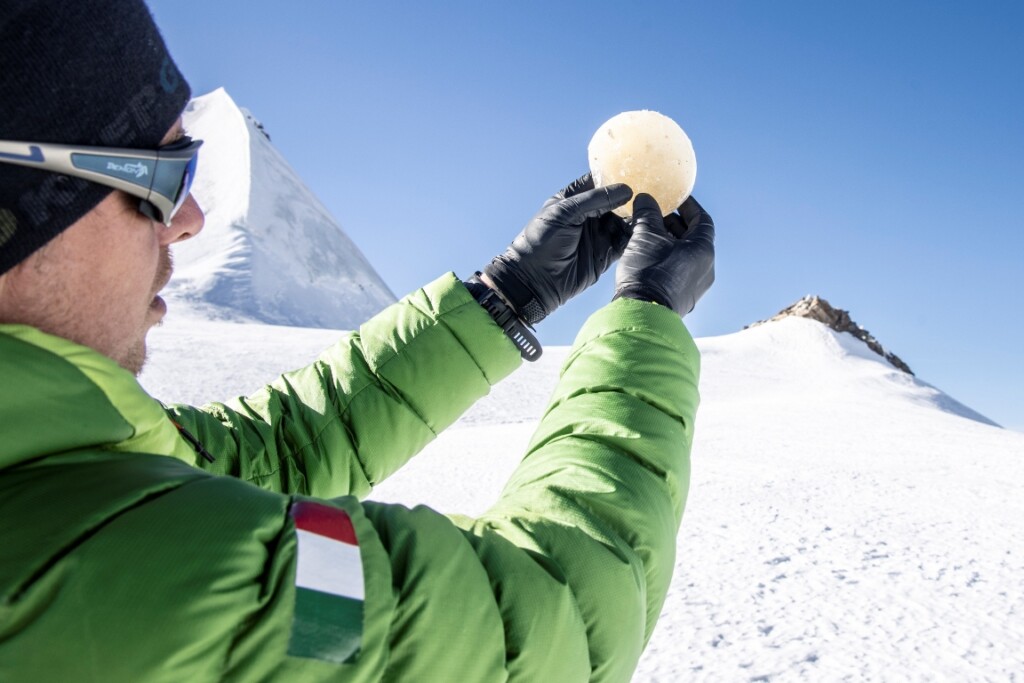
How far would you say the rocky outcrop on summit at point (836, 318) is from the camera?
29047 millimetres

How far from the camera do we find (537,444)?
1221 mm

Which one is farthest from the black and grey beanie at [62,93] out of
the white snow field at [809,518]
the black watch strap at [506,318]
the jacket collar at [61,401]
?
the white snow field at [809,518]

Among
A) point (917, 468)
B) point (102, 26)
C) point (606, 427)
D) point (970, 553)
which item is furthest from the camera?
point (917, 468)

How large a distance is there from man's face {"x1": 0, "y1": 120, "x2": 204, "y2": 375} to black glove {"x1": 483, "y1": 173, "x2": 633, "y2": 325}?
1094 millimetres

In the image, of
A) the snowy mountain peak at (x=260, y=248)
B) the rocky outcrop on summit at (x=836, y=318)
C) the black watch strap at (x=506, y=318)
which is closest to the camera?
the black watch strap at (x=506, y=318)

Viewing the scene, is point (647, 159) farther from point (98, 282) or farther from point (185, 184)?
point (98, 282)

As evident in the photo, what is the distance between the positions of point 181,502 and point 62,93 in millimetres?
524

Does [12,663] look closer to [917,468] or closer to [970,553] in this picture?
[970,553]

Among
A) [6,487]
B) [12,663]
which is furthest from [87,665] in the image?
[6,487]

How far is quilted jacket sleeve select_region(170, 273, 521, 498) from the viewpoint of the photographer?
5.60ft

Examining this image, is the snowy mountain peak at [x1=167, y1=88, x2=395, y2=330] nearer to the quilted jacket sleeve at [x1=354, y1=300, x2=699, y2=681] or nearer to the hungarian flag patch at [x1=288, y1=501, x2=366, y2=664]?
the quilted jacket sleeve at [x1=354, y1=300, x2=699, y2=681]

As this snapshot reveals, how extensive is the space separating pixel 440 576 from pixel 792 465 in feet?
18.4

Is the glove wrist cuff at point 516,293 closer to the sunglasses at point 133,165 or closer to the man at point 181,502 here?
the man at point 181,502

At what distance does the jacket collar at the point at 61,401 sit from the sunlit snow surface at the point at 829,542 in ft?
7.49
